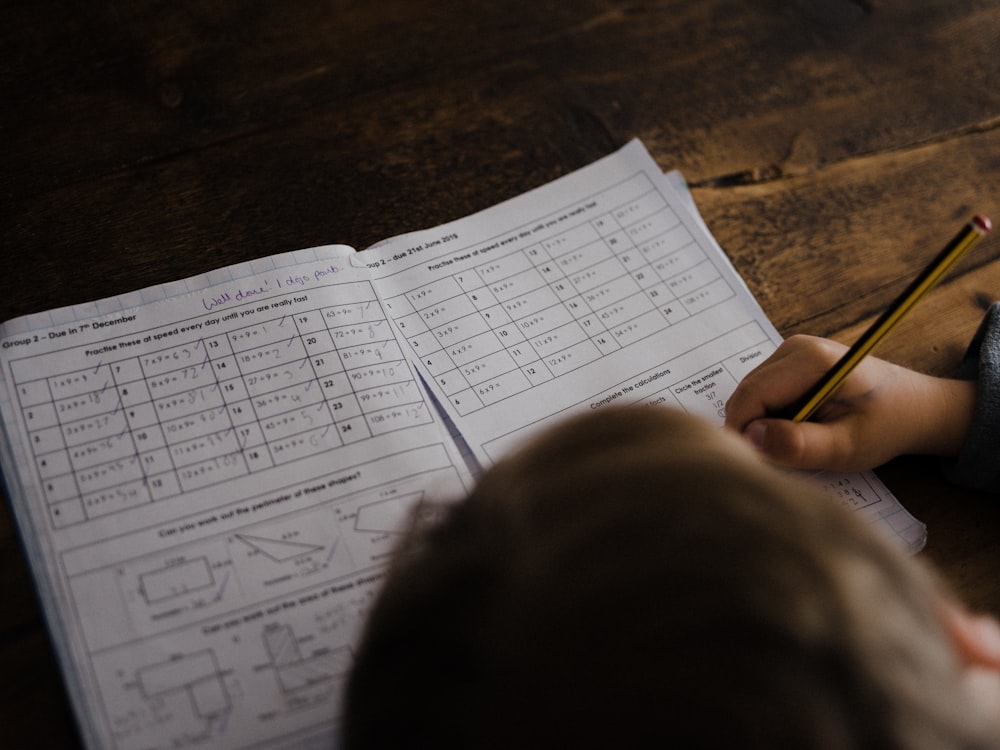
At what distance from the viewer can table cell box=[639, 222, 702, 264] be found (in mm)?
678

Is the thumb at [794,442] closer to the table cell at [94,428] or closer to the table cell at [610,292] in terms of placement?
the table cell at [610,292]

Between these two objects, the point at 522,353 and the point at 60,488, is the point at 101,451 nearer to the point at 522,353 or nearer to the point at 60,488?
the point at 60,488

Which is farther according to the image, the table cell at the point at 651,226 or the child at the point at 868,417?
the table cell at the point at 651,226

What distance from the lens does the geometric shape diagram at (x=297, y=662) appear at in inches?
18.4

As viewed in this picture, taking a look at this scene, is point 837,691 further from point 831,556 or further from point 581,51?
point 581,51

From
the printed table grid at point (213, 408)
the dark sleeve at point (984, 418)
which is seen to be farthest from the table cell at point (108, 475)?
the dark sleeve at point (984, 418)

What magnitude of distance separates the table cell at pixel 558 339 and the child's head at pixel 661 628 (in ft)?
0.80

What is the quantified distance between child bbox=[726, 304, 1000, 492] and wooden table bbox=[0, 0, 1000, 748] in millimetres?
27

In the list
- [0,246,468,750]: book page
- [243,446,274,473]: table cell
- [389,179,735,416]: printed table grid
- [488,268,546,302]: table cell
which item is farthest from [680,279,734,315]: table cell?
[243,446,274,473]: table cell

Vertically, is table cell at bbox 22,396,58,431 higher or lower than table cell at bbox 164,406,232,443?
higher

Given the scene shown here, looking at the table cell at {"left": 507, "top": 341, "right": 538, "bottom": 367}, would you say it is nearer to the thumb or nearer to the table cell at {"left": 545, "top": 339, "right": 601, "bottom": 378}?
the table cell at {"left": 545, "top": 339, "right": 601, "bottom": 378}

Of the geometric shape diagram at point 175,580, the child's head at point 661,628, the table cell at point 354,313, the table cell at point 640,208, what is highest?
the table cell at point 640,208

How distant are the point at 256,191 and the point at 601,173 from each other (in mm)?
271

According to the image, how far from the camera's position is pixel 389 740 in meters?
0.34
